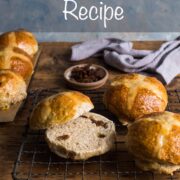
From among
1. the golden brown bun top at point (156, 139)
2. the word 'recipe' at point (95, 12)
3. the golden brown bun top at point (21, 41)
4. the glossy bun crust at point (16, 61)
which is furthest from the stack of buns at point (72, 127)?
the word 'recipe' at point (95, 12)

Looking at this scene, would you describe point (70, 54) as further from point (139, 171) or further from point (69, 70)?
point (139, 171)

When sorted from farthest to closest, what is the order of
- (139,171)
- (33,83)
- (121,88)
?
1. (33,83)
2. (121,88)
3. (139,171)

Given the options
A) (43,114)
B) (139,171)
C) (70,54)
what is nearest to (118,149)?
(139,171)

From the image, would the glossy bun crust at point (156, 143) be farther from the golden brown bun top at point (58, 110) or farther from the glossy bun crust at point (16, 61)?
the glossy bun crust at point (16, 61)

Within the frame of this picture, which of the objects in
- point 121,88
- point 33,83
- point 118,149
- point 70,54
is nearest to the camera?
point 118,149

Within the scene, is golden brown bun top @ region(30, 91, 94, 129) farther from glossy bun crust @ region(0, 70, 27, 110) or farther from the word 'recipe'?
the word 'recipe'

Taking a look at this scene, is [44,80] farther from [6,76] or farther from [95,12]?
[95,12]
